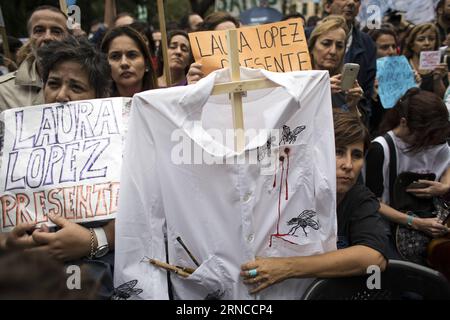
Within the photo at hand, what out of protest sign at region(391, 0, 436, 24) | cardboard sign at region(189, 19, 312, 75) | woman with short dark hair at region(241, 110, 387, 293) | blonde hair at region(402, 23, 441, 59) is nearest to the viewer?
woman with short dark hair at region(241, 110, 387, 293)

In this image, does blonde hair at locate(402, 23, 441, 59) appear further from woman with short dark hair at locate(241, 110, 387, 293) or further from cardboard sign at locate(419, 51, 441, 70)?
woman with short dark hair at locate(241, 110, 387, 293)

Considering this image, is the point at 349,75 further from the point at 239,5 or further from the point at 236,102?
the point at 239,5

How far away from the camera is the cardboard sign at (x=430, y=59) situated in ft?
15.9

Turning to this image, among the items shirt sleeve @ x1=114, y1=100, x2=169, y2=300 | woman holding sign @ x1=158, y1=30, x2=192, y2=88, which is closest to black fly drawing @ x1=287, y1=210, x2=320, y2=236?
shirt sleeve @ x1=114, y1=100, x2=169, y2=300

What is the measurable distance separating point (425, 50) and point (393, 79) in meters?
0.78

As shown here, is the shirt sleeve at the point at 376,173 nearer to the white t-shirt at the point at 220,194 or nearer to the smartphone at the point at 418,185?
the smartphone at the point at 418,185

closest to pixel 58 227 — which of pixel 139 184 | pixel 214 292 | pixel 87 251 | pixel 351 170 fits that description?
pixel 87 251

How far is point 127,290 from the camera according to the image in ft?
7.18

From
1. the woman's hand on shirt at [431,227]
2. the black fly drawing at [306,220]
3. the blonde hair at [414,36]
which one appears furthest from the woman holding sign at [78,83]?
the blonde hair at [414,36]

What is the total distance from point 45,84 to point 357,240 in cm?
163

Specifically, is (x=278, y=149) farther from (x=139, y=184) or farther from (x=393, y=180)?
(x=393, y=180)

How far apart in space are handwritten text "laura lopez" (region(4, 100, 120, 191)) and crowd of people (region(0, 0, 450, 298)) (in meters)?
0.15

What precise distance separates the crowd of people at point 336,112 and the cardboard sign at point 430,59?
4cm

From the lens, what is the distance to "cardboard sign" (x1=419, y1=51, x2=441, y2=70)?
15.9 ft
